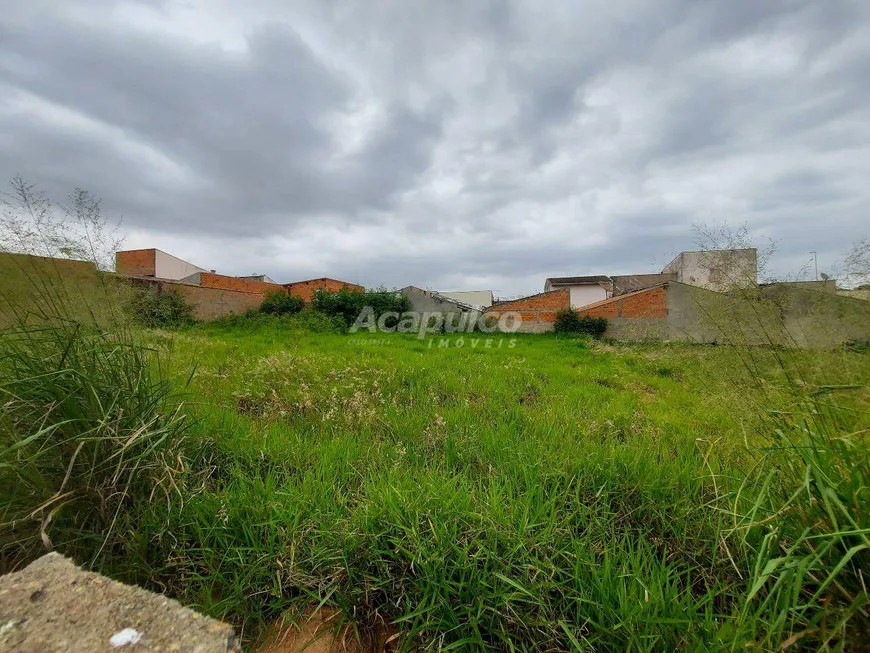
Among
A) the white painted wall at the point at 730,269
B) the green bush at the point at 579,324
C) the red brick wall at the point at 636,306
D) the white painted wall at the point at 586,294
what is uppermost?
the white painted wall at the point at 586,294

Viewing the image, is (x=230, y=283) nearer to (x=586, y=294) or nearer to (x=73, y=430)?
(x=586, y=294)

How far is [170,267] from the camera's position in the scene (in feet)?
79.8

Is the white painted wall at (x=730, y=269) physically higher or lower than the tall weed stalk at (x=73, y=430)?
higher

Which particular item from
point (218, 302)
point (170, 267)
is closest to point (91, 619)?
point (218, 302)

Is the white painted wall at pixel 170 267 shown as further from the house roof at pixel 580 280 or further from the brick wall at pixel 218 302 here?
the house roof at pixel 580 280

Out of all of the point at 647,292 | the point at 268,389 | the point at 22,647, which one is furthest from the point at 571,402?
the point at 647,292

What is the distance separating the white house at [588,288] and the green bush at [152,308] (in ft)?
89.7

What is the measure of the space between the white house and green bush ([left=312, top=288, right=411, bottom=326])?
16507 mm

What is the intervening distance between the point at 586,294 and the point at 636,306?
12.6m

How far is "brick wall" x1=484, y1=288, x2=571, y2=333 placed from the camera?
1727 centimetres

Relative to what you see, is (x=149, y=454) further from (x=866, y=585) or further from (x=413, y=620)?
(x=866, y=585)

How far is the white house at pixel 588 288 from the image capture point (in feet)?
89.2

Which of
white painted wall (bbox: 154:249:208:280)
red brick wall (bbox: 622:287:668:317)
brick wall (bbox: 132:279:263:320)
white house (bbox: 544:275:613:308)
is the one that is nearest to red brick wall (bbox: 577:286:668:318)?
red brick wall (bbox: 622:287:668:317)

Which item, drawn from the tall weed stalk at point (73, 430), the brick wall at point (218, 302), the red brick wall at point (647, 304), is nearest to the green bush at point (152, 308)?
the tall weed stalk at point (73, 430)
